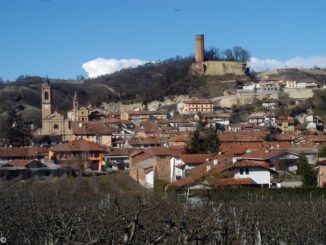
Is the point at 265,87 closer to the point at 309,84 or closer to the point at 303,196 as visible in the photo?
the point at 309,84

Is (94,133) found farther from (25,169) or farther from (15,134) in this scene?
(25,169)

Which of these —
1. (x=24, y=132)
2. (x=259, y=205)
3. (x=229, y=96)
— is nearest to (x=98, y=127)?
(x=24, y=132)

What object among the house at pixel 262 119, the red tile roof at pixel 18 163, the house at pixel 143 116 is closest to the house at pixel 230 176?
the red tile roof at pixel 18 163

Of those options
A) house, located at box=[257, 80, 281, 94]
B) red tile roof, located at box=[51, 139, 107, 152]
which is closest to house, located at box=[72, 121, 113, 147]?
red tile roof, located at box=[51, 139, 107, 152]

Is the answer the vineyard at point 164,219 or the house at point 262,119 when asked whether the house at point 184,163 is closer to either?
the vineyard at point 164,219

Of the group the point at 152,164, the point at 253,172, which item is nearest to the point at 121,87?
the point at 152,164

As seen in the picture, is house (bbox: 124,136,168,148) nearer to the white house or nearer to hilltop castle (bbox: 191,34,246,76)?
the white house
